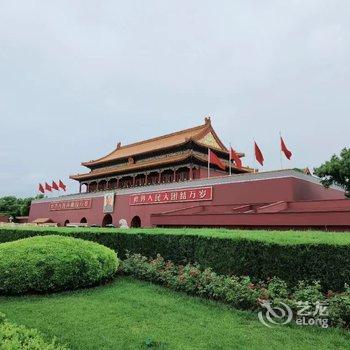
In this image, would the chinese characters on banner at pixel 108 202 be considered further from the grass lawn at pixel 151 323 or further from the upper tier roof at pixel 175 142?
the grass lawn at pixel 151 323

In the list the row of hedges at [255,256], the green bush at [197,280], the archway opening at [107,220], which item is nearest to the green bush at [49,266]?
the green bush at [197,280]

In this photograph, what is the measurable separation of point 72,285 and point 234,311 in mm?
3334

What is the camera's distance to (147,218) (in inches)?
1061

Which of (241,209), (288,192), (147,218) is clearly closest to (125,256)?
(241,209)

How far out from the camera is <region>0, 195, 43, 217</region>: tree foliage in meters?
48.3

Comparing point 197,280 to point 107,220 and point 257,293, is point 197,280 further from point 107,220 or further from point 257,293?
point 107,220

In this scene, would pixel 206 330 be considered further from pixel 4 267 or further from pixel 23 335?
pixel 4 267

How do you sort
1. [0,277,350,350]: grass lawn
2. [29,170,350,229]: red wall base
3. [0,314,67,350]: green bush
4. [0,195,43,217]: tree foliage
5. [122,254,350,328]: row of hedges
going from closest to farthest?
[0,314,67,350]: green bush
[0,277,350,350]: grass lawn
[122,254,350,328]: row of hedges
[29,170,350,229]: red wall base
[0,195,43,217]: tree foliage

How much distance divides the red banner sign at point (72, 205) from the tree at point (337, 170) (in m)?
22.5

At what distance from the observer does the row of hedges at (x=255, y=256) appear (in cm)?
568

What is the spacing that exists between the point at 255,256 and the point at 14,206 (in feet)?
165

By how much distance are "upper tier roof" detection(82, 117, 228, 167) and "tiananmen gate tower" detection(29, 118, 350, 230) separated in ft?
0.27

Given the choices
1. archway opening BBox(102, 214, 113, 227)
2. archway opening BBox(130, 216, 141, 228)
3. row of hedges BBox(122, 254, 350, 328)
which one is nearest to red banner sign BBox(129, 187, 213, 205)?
archway opening BBox(130, 216, 141, 228)

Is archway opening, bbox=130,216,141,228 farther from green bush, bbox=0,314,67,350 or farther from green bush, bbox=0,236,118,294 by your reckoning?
green bush, bbox=0,314,67,350
